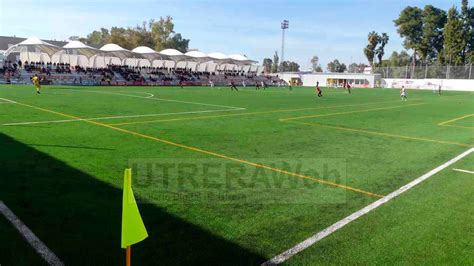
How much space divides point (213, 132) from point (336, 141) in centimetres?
418

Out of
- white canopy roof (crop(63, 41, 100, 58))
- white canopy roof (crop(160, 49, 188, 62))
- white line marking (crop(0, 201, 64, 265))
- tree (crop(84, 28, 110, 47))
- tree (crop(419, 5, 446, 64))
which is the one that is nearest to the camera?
white line marking (crop(0, 201, 64, 265))

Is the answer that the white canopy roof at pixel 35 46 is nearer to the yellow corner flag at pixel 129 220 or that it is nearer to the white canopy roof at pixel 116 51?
the white canopy roof at pixel 116 51

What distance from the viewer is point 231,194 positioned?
654cm

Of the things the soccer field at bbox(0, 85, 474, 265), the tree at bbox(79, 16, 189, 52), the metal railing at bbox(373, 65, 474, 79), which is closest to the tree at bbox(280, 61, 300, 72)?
the tree at bbox(79, 16, 189, 52)

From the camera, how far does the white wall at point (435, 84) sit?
217ft

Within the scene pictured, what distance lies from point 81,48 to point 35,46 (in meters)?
5.96

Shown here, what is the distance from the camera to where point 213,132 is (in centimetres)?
1316

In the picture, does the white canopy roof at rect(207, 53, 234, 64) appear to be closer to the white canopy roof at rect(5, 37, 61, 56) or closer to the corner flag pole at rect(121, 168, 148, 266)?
the white canopy roof at rect(5, 37, 61, 56)

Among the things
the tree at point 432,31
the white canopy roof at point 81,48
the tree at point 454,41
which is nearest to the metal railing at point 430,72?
the tree at point 454,41

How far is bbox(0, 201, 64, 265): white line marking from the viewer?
13.4ft

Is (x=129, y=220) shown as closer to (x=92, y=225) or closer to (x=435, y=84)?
(x=92, y=225)

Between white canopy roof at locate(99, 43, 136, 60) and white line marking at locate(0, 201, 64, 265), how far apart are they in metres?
53.9

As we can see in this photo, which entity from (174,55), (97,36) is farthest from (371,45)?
(97,36)

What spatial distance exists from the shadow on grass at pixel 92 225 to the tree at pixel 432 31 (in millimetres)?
101632
